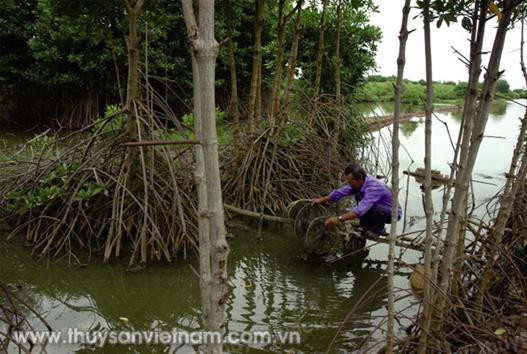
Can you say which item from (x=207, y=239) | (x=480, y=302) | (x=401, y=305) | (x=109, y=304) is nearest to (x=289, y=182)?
(x=401, y=305)

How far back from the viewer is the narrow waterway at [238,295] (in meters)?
3.46

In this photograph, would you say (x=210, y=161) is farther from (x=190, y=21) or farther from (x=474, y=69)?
(x=474, y=69)

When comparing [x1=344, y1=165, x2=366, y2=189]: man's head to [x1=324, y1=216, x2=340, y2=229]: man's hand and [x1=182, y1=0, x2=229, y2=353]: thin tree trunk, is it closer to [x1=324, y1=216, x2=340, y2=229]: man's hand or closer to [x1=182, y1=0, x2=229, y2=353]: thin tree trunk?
[x1=324, y1=216, x2=340, y2=229]: man's hand

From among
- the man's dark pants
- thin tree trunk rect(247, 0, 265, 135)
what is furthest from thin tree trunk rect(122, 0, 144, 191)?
the man's dark pants

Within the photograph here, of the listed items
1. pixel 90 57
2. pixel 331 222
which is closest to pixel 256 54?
pixel 331 222

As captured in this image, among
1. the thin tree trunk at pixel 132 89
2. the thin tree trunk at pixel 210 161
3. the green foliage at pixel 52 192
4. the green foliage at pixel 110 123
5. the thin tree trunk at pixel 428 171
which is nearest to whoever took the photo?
the thin tree trunk at pixel 210 161

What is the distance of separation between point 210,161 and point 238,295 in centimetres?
314

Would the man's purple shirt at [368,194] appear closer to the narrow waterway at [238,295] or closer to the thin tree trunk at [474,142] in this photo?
the narrow waterway at [238,295]

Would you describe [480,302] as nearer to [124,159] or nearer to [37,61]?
[124,159]

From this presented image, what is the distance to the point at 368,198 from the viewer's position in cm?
460

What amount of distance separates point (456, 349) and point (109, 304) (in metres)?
2.81

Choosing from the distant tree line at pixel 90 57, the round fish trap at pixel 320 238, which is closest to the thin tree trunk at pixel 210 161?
the round fish trap at pixel 320 238

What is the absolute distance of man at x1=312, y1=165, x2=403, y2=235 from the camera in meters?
4.60

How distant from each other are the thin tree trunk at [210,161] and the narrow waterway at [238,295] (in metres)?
1.85
